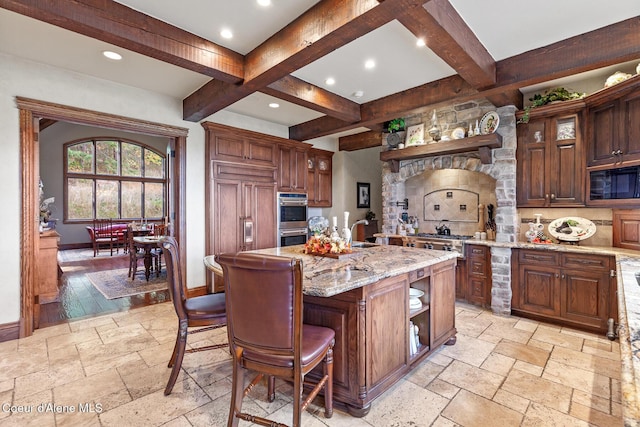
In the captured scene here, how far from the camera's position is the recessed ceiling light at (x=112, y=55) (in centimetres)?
285

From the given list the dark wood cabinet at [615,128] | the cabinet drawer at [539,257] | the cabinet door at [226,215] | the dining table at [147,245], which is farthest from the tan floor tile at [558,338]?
the dining table at [147,245]

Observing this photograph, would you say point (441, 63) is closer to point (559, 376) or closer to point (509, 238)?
point (509, 238)

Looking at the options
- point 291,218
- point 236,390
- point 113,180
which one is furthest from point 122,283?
point 113,180

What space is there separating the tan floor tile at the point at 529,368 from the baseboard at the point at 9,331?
463 centimetres

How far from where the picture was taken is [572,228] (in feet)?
11.5

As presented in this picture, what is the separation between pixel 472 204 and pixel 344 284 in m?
3.61

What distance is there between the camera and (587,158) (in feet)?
10.9

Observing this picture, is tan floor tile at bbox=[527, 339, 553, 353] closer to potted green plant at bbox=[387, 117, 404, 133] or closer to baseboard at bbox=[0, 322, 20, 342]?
potted green plant at bbox=[387, 117, 404, 133]

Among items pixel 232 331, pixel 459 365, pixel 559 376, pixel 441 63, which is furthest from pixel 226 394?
pixel 441 63

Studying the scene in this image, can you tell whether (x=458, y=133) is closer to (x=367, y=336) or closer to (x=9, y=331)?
(x=367, y=336)

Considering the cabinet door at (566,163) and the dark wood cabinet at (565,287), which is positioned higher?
the cabinet door at (566,163)

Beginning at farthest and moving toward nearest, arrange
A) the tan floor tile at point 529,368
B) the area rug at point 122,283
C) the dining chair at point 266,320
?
the area rug at point 122,283 < the tan floor tile at point 529,368 < the dining chair at point 266,320

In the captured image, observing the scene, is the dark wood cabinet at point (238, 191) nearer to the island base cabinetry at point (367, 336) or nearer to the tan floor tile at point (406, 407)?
the island base cabinetry at point (367, 336)

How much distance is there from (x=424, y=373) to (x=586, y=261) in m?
2.20
